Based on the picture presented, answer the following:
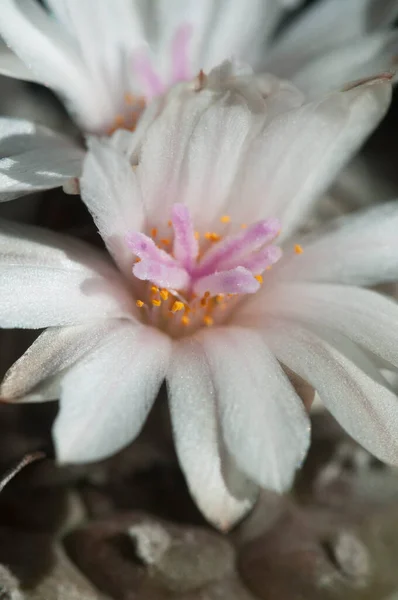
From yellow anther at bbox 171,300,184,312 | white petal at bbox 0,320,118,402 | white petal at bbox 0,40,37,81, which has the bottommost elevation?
white petal at bbox 0,320,118,402

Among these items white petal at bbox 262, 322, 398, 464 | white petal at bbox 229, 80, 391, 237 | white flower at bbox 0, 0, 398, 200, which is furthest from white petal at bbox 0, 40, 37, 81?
white petal at bbox 262, 322, 398, 464

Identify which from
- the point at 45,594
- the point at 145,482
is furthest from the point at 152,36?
the point at 45,594

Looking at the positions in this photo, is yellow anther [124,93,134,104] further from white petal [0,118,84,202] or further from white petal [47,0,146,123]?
white petal [0,118,84,202]

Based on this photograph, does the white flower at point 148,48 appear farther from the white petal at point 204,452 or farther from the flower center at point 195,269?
the white petal at point 204,452

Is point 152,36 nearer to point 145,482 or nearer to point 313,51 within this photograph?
point 313,51

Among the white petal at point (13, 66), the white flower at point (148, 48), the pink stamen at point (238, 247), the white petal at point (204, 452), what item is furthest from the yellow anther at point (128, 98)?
the white petal at point (204, 452)

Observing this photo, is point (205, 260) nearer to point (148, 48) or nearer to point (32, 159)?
point (32, 159)

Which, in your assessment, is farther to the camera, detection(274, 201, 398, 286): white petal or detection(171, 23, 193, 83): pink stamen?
detection(171, 23, 193, 83): pink stamen
